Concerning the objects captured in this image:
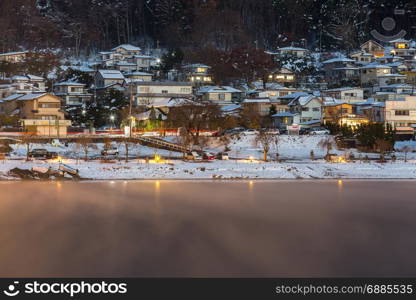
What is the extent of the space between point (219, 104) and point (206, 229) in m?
26.5

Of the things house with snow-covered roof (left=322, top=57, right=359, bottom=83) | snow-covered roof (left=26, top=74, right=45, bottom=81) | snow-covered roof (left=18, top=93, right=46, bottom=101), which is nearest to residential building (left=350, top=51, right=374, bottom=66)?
house with snow-covered roof (left=322, top=57, right=359, bottom=83)

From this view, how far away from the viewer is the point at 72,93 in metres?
39.9

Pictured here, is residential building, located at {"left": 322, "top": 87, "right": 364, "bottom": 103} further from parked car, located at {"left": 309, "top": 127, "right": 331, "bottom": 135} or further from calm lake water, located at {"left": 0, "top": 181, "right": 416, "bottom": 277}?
calm lake water, located at {"left": 0, "top": 181, "right": 416, "bottom": 277}

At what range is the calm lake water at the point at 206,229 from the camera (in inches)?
366

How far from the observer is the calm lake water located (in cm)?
930

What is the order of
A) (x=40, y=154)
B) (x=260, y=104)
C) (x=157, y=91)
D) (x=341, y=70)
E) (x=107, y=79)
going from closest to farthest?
(x=40, y=154), (x=260, y=104), (x=157, y=91), (x=107, y=79), (x=341, y=70)

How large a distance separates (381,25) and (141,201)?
53.8 m

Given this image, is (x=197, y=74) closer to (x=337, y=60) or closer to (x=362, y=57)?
(x=337, y=60)

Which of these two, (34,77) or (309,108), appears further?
(34,77)

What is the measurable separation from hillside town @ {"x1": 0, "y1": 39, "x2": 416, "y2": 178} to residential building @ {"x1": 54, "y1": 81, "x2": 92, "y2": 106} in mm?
96

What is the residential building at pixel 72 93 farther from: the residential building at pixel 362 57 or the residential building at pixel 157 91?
the residential building at pixel 362 57

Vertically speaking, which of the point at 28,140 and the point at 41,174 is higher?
the point at 28,140

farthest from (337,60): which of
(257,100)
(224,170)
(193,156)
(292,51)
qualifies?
Result: (224,170)

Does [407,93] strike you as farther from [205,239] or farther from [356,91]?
[205,239]
